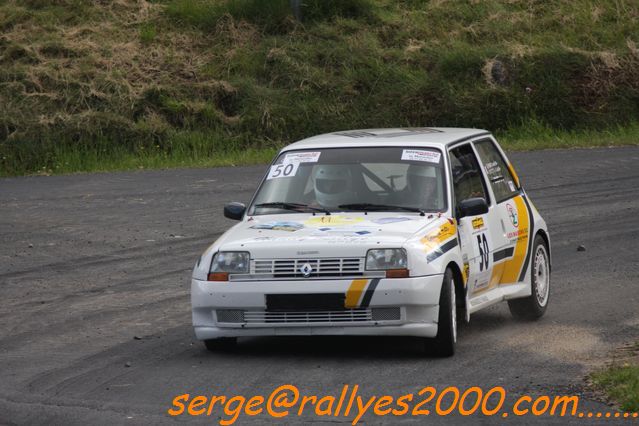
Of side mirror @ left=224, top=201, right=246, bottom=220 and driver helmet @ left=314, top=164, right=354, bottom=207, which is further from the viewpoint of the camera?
side mirror @ left=224, top=201, right=246, bottom=220

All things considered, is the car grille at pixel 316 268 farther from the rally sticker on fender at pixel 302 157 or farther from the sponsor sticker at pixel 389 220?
the rally sticker on fender at pixel 302 157

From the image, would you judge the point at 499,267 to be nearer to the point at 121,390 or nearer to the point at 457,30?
the point at 121,390

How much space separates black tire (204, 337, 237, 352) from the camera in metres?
9.75

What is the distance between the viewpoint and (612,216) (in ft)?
57.7

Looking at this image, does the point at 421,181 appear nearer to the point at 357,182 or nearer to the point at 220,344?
the point at 357,182

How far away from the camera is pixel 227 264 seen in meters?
9.41

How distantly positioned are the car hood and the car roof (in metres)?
0.79

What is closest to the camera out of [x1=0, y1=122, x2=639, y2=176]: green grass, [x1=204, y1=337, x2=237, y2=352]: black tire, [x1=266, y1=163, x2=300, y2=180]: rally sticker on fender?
[x1=204, y1=337, x2=237, y2=352]: black tire

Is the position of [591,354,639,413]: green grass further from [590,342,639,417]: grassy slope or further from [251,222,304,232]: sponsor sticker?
[251,222,304,232]: sponsor sticker

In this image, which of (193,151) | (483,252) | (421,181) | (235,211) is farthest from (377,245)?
(193,151)

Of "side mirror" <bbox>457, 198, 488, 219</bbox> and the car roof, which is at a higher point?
the car roof

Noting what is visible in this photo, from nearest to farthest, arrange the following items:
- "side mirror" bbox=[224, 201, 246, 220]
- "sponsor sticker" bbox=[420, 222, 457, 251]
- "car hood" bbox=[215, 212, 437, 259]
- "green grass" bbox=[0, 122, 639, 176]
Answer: "car hood" bbox=[215, 212, 437, 259] → "sponsor sticker" bbox=[420, 222, 457, 251] → "side mirror" bbox=[224, 201, 246, 220] → "green grass" bbox=[0, 122, 639, 176]

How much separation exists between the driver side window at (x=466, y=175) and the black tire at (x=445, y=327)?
110 centimetres

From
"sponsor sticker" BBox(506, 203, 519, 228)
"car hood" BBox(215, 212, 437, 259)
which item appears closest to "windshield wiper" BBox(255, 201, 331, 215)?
"car hood" BBox(215, 212, 437, 259)
